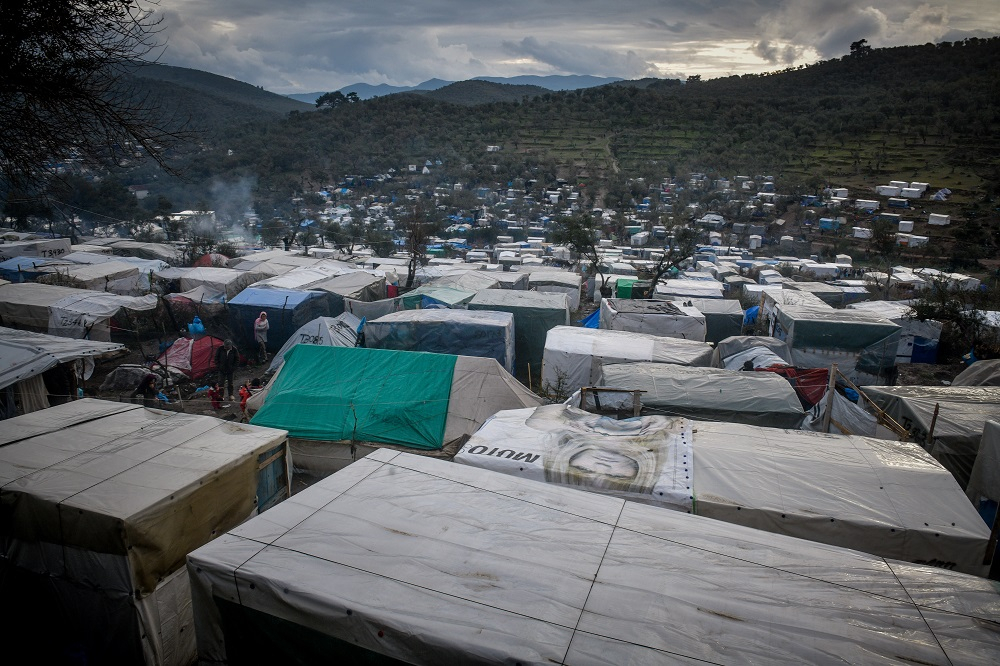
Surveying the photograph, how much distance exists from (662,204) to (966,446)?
41.2m

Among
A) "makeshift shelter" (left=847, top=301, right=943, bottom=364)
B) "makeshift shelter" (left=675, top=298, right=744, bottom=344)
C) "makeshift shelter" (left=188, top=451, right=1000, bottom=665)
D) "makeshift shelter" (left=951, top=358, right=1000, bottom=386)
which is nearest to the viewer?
"makeshift shelter" (left=188, top=451, right=1000, bottom=665)

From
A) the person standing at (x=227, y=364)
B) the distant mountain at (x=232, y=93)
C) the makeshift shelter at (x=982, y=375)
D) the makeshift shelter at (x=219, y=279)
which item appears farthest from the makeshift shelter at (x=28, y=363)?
the distant mountain at (x=232, y=93)

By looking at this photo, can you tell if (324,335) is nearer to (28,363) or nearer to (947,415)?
(28,363)

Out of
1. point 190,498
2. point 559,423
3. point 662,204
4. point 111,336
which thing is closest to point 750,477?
point 559,423

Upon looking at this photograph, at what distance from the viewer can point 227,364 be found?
11.0 metres

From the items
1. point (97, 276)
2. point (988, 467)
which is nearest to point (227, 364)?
point (97, 276)

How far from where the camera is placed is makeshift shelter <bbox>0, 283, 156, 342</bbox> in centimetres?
1212

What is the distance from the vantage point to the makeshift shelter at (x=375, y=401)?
7.17m

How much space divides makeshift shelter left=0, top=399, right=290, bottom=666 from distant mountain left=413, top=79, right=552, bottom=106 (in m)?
89.5

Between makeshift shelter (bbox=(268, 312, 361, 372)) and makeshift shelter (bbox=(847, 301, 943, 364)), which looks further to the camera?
makeshift shelter (bbox=(847, 301, 943, 364))

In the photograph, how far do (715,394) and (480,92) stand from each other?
97218 millimetres

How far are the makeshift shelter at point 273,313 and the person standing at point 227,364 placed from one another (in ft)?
4.95

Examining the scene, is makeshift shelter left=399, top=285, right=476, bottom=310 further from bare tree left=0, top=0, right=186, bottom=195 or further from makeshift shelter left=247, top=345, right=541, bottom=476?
bare tree left=0, top=0, right=186, bottom=195

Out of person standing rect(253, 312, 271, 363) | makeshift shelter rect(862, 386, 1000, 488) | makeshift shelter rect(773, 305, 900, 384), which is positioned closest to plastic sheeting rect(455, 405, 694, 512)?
makeshift shelter rect(862, 386, 1000, 488)
